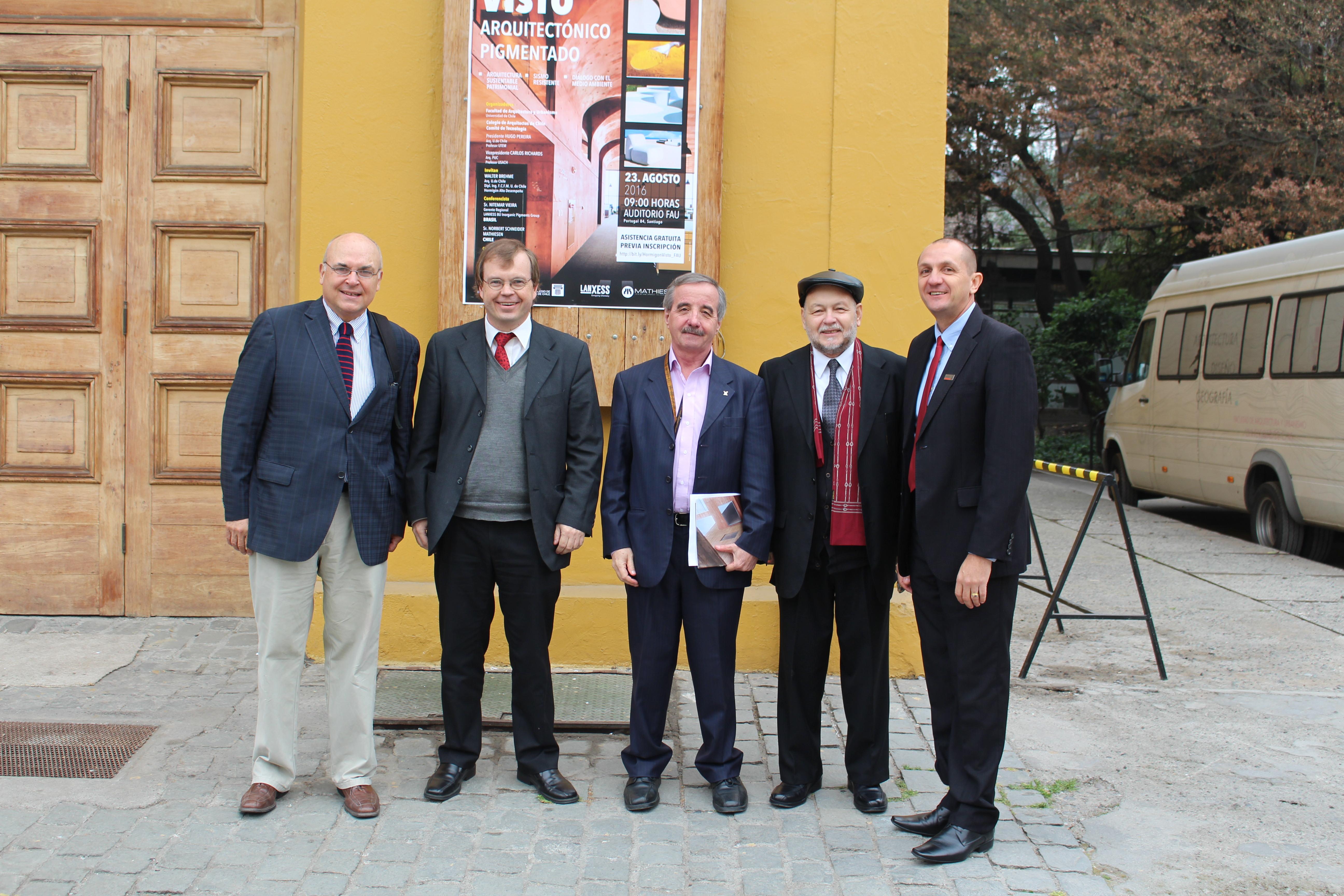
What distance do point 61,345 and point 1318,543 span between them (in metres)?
10.2

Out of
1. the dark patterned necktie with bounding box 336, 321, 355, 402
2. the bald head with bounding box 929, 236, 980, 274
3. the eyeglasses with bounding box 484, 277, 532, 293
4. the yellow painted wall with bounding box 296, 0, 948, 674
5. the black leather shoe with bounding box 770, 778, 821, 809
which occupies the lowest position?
the black leather shoe with bounding box 770, 778, 821, 809

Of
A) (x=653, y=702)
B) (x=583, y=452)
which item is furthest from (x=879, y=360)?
(x=653, y=702)

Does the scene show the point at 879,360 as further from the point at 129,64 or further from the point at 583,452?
the point at 129,64

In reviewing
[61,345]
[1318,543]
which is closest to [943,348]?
[61,345]

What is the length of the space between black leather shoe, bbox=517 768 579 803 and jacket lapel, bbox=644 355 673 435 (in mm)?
1307

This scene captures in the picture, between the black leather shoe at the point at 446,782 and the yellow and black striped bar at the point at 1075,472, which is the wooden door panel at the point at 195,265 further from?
the yellow and black striped bar at the point at 1075,472

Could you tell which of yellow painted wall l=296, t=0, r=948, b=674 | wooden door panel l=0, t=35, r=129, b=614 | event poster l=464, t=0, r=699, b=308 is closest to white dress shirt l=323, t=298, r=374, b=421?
event poster l=464, t=0, r=699, b=308

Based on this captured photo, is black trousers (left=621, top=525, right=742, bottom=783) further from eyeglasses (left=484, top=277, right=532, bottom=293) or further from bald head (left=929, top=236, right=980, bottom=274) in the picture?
bald head (left=929, top=236, right=980, bottom=274)

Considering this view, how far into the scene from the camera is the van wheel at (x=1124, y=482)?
46.4 feet

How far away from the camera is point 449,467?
3.98 metres

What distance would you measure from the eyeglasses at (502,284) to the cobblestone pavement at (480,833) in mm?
1806

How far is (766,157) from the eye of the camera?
18.0 ft

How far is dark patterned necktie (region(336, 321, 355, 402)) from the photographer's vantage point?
3.91m

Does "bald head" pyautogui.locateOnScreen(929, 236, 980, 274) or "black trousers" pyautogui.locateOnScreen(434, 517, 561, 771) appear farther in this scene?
"black trousers" pyautogui.locateOnScreen(434, 517, 561, 771)
